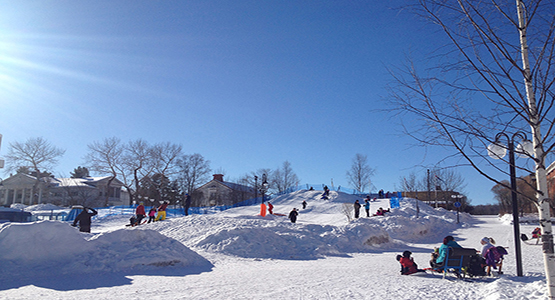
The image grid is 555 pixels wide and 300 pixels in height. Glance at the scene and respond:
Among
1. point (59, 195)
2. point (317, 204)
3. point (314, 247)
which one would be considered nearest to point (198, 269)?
point (314, 247)

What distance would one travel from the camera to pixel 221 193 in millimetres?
73812

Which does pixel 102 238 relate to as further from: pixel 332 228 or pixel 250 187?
pixel 250 187

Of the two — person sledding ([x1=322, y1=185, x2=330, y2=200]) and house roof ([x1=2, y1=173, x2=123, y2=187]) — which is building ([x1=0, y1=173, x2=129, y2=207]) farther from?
person sledding ([x1=322, y1=185, x2=330, y2=200])

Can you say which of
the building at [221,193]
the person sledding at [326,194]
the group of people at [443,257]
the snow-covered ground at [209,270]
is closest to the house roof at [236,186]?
the building at [221,193]

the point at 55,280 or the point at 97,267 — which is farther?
the point at 97,267

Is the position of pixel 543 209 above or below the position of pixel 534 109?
below

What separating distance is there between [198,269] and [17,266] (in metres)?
4.61

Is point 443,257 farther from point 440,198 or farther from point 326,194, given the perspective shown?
point 440,198

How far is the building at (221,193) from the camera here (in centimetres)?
6850

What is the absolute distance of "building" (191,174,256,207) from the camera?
225 ft

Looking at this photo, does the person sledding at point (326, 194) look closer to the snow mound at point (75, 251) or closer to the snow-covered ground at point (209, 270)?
the snow-covered ground at point (209, 270)

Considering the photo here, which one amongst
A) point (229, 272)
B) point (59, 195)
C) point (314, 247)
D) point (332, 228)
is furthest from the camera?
point (59, 195)

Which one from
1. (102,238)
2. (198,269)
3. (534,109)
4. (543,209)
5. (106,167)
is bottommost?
(198,269)

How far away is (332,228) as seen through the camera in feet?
61.4
